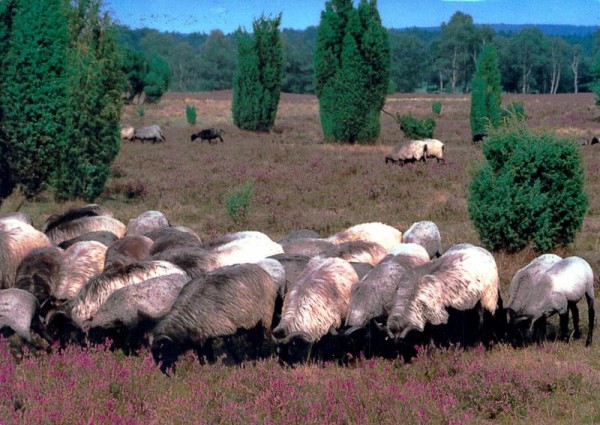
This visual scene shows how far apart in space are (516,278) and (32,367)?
6.42m

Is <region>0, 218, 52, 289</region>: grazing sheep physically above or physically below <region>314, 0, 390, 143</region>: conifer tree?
below

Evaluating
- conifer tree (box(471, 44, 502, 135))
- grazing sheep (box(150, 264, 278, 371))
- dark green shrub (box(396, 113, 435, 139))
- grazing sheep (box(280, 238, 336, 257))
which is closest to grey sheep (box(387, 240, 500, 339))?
grazing sheep (box(150, 264, 278, 371))

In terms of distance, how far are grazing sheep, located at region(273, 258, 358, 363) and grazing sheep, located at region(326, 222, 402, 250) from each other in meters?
2.77

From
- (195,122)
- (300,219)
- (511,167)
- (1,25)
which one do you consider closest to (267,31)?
(195,122)

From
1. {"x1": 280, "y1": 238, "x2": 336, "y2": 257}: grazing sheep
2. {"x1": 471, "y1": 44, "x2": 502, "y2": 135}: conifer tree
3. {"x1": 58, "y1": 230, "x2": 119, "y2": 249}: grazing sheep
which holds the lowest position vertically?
{"x1": 58, "y1": 230, "x2": 119, "y2": 249}: grazing sheep

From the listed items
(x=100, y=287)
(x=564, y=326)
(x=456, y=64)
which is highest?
(x=456, y=64)

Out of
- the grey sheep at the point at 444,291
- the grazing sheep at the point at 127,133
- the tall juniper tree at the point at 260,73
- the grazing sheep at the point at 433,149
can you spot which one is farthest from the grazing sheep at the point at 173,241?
the tall juniper tree at the point at 260,73

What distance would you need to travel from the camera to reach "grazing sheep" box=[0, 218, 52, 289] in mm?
11242

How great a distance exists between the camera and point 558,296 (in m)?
9.12

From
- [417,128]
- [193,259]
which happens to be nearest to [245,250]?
[193,259]

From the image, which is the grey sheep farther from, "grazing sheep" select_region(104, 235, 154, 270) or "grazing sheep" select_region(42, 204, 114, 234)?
"grazing sheep" select_region(42, 204, 114, 234)

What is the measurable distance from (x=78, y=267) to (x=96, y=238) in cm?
213

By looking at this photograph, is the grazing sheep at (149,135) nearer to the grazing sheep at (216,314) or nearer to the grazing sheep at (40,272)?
the grazing sheep at (40,272)

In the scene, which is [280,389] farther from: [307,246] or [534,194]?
[534,194]
